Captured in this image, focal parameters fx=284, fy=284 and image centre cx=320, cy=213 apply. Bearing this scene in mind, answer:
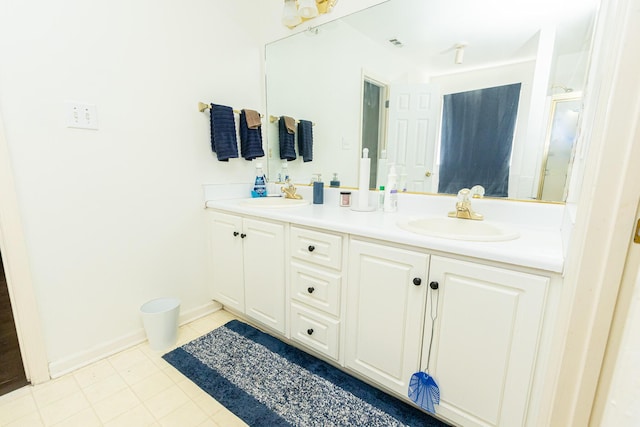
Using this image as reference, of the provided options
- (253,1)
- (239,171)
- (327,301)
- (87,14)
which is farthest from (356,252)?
(253,1)

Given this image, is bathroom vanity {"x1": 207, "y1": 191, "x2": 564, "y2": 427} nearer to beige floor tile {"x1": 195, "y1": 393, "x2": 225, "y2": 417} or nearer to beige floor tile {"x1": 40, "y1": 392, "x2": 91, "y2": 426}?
beige floor tile {"x1": 195, "y1": 393, "x2": 225, "y2": 417}

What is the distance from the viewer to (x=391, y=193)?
1492 mm

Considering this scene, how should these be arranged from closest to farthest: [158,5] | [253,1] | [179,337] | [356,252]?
[356,252], [158,5], [179,337], [253,1]

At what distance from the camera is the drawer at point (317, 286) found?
1.29 m

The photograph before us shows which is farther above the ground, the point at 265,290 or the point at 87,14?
the point at 87,14

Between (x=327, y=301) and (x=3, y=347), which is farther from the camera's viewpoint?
(x=3, y=347)

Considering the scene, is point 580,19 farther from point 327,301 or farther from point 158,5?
point 158,5

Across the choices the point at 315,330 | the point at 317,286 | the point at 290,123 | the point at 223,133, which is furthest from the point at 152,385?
the point at 290,123

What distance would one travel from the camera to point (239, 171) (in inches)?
81.0

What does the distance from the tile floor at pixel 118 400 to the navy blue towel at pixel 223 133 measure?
4.08ft

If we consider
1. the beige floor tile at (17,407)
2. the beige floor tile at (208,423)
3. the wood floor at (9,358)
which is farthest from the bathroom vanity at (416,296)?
the wood floor at (9,358)

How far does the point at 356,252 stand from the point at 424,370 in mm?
509

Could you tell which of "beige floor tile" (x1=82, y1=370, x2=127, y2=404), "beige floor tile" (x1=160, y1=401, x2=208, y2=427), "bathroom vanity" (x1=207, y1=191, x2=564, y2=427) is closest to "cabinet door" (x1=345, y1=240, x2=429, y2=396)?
"bathroom vanity" (x1=207, y1=191, x2=564, y2=427)

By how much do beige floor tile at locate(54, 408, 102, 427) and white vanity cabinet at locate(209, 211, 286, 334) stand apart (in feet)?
2.58
